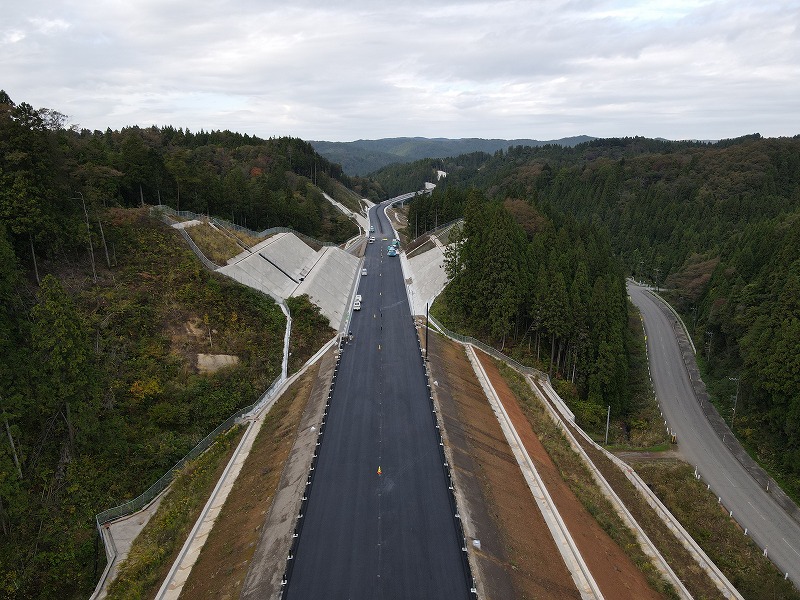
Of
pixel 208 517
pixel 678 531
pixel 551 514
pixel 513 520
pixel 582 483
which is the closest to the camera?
pixel 513 520

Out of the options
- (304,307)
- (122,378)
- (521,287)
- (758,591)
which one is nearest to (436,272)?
(521,287)

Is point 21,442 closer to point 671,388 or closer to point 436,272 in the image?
point 436,272

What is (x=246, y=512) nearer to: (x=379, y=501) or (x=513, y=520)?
(x=379, y=501)

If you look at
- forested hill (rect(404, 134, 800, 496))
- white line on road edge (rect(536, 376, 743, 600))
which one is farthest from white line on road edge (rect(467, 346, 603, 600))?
forested hill (rect(404, 134, 800, 496))

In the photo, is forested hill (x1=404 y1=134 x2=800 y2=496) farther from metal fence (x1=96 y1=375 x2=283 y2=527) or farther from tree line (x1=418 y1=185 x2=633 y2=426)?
metal fence (x1=96 y1=375 x2=283 y2=527)

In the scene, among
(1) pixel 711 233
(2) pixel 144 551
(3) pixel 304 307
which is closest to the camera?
(2) pixel 144 551

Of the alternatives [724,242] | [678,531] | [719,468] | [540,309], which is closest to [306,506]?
[678,531]
